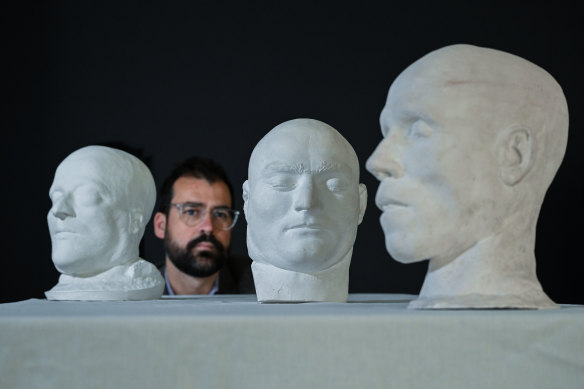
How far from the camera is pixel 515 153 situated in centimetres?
247

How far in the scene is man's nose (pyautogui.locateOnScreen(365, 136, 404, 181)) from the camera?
250 centimetres

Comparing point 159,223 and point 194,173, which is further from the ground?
point 194,173

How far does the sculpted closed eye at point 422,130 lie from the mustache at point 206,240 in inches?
113

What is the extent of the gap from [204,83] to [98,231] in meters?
2.20

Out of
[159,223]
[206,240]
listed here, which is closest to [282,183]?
[206,240]

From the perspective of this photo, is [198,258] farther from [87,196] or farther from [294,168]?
[294,168]

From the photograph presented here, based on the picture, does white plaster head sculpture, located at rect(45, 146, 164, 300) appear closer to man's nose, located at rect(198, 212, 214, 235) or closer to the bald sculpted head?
the bald sculpted head

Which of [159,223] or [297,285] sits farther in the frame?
[159,223]

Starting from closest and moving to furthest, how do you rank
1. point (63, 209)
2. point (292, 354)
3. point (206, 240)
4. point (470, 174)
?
point (292, 354), point (470, 174), point (63, 209), point (206, 240)

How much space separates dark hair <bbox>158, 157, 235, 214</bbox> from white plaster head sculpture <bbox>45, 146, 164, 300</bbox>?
138cm

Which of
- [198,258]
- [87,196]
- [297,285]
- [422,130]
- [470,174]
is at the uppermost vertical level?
[422,130]

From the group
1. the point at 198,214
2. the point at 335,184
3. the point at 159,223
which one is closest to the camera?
the point at 335,184

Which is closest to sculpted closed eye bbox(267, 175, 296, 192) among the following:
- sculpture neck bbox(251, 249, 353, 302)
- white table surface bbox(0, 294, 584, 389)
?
sculpture neck bbox(251, 249, 353, 302)

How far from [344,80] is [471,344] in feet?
12.1
